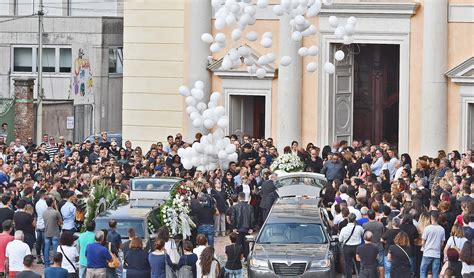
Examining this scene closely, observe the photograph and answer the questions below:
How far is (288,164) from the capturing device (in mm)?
36438

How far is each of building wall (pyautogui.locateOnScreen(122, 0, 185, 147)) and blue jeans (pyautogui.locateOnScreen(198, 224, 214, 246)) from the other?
1389cm

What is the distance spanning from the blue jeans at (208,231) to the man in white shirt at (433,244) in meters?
5.21

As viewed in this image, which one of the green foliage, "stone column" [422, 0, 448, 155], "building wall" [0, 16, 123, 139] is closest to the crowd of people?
the green foliage

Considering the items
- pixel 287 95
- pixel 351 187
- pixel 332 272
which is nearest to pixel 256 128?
pixel 287 95

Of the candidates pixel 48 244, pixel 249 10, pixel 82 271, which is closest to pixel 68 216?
pixel 48 244

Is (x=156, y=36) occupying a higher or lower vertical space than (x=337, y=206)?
higher

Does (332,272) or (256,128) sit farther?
(256,128)

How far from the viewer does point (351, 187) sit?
1243 inches

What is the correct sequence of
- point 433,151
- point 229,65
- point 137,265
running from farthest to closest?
point 433,151
point 229,65
point 137,265

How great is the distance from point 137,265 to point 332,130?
1851cm

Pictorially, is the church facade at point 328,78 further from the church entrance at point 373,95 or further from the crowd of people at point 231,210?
the crowd of people at point 231,210

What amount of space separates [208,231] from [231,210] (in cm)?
63

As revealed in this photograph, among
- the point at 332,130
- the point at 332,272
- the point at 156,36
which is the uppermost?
the point at 156,36

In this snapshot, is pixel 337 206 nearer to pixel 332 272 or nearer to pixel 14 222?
pixel 332 272
